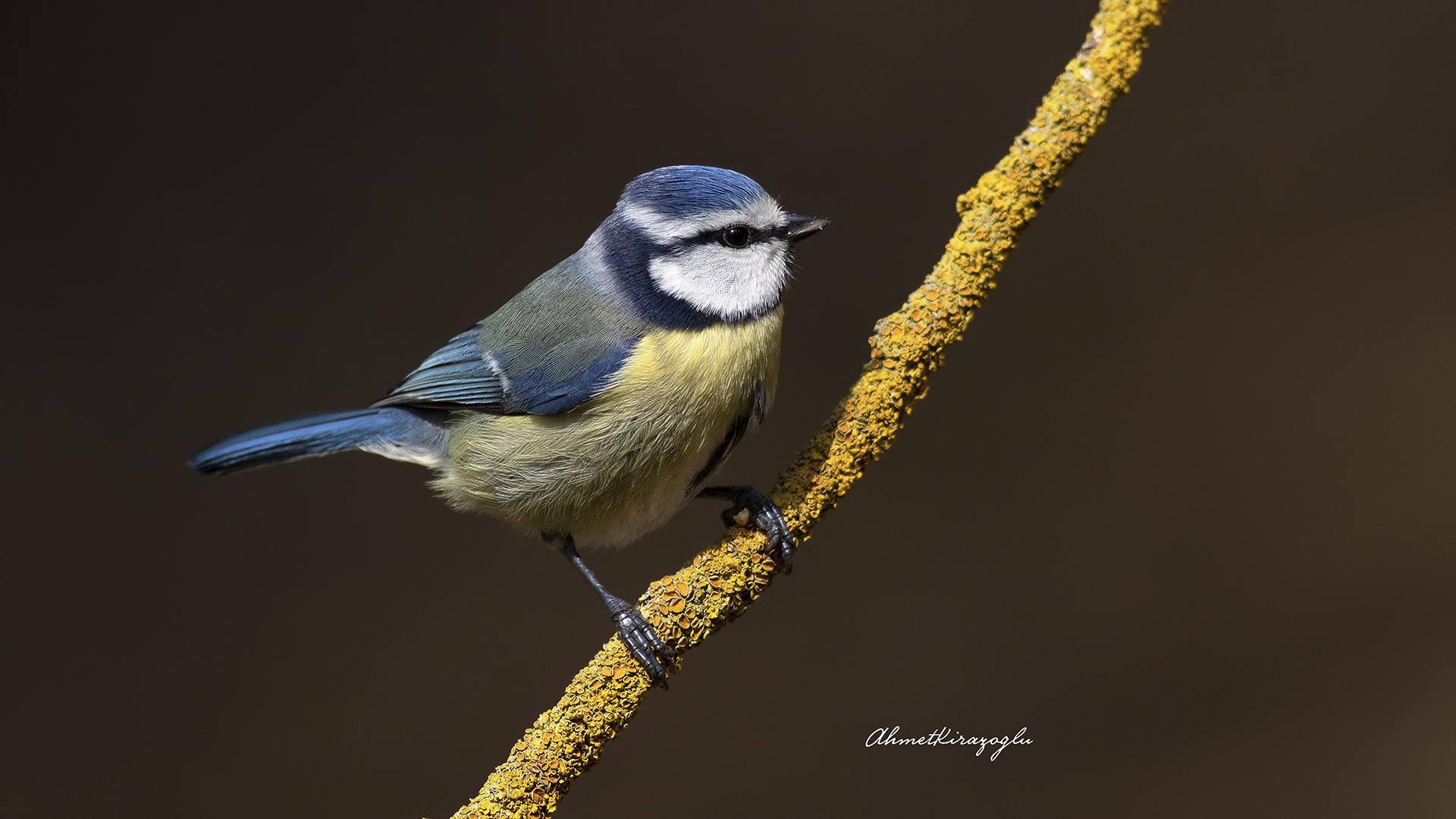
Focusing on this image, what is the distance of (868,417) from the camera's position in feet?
2.77

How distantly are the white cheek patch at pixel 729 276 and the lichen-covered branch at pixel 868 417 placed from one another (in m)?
0.14

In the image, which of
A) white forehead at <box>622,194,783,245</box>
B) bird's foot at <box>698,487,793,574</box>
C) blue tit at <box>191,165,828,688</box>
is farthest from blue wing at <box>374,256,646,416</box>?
bird's foot at <box>698,487,793,574</box>

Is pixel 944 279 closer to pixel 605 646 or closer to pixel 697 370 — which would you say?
pixel 697 370

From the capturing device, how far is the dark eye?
35.9 inches

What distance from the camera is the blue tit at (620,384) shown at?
0.92m

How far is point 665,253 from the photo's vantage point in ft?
3.10

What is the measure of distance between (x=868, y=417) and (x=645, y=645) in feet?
0.88

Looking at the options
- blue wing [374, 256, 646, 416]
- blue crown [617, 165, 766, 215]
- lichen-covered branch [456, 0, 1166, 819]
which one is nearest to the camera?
lichen-covered branch [456, 0, 1166, 819]

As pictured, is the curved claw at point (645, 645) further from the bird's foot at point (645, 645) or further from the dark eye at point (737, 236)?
the dark eye at point (737, 236)

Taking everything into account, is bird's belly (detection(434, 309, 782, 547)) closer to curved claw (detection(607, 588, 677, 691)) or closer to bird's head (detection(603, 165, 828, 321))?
bird's head (detection(603, 165, 828, 321))

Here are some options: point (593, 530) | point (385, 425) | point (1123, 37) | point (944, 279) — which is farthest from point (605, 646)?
point (1123, 37)

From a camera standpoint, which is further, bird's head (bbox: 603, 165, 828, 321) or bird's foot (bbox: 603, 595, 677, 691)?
bird's head (bbox: 603, 165, 828, 321)

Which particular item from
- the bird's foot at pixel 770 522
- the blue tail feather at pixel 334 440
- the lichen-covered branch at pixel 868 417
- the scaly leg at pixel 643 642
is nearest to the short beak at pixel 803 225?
the lichen-covered branch at pixel 868 417

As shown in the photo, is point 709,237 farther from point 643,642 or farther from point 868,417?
point 643,642
